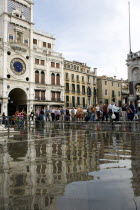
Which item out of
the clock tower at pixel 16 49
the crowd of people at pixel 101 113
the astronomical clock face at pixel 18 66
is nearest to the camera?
the crowd of people at pixel 101 113

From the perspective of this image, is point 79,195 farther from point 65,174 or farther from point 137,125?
point 137,125

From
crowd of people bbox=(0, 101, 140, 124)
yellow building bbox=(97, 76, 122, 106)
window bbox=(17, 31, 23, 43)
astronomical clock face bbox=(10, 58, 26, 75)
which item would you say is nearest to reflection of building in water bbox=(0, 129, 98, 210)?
crowd of people bbox=(0, 101, 140, 124)

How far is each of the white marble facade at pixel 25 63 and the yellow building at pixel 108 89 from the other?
17.7 metres

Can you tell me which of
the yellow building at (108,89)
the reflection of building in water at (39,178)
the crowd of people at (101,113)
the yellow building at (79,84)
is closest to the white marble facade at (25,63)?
the yellow building at (79,84)

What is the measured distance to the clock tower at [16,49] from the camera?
4109cm

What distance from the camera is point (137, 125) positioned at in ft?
44.9

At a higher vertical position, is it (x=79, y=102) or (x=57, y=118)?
(x=79, y=102)

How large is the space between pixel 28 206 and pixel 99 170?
1845 mm

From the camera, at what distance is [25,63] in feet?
148

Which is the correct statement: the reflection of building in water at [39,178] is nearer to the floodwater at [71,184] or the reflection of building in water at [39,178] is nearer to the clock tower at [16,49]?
the floodwater at [71,184]

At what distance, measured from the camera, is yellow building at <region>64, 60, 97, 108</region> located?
184 ft

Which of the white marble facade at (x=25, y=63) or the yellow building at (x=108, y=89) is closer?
the white marble facade at (x=25, y=63)

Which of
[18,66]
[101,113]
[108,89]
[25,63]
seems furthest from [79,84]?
[101,113]

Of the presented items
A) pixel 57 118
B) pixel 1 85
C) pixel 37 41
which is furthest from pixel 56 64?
pixel 57 118
